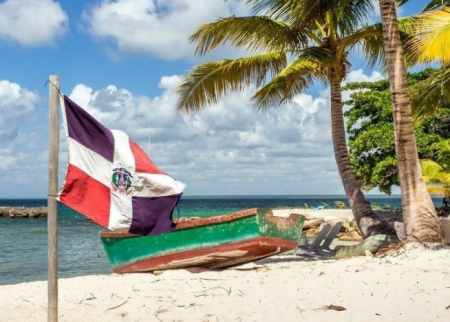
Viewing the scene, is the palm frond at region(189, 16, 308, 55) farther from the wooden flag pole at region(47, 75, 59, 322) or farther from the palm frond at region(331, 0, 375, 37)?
the wooden flag pole at region(47, 75, 59, 322)

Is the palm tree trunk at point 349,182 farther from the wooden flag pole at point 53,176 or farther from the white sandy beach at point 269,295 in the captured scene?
the wooden flag pole at point 53,176

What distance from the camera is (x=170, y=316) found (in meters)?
7.95

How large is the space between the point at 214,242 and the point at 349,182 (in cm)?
483

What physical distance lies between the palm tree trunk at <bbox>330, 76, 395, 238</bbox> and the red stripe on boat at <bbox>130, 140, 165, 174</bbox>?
369 inches

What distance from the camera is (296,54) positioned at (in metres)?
15.9

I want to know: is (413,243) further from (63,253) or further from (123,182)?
(63,253)

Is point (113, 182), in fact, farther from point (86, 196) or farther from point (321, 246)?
point (321, 246)

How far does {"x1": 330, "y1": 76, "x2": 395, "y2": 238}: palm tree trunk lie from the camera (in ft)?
46.6

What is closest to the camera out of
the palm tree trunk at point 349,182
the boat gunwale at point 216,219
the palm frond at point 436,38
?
the boat gunwale at point 216,219

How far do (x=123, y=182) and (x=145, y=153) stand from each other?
0.50m

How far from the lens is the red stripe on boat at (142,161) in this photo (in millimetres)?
5934

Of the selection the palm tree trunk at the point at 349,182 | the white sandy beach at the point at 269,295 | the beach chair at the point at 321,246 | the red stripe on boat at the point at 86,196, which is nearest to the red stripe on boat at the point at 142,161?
the red stripe on boat at the point at 86,196

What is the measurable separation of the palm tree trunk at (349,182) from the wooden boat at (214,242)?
2.46m

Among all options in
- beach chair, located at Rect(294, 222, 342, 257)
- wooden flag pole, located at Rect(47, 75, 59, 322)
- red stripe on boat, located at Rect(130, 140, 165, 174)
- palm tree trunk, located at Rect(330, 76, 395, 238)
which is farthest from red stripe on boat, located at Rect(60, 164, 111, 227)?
palm tree trunk, located at Rect(330, 76, 395, 238)
